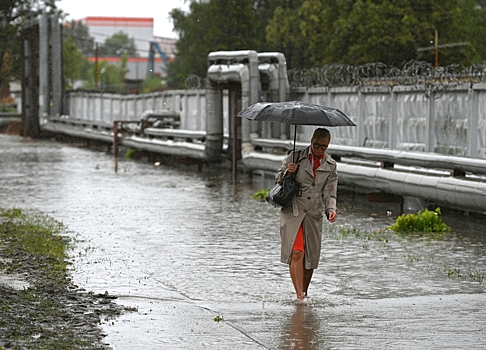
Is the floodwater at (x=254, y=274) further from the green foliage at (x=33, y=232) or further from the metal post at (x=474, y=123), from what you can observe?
the metal post at (x=474, y=123)

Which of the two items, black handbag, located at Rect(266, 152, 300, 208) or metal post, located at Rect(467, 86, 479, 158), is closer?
black handbag, located at Rect(266, 152, 300, 208)

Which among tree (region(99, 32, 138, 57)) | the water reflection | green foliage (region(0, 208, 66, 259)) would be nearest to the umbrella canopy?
the water reflection

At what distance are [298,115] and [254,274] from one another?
78.1 inches

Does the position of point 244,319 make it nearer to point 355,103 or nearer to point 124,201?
point 124,201

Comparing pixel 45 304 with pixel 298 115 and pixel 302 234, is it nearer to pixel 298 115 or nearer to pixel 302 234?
pixel 302 234

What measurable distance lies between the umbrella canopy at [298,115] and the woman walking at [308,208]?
0.59 ft

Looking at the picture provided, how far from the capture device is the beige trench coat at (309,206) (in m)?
9.57

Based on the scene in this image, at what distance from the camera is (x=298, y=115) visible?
9648 millimetres

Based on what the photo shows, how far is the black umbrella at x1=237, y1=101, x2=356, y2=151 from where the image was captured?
958cm

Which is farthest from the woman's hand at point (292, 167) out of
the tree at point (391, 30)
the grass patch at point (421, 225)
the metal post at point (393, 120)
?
the tree at point (391, 30)

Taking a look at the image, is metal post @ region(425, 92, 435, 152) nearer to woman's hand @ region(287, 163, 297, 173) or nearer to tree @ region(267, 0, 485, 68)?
woman's hand @ region(287, 163, 297, 173)

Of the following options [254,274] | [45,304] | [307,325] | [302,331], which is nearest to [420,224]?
[254,274]

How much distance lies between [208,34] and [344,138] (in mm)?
52664

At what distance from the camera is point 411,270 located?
11.2 meters
